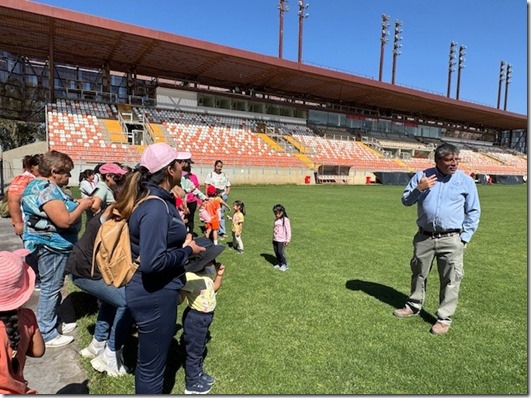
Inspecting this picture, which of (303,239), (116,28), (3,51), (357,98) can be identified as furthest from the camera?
(357,98)

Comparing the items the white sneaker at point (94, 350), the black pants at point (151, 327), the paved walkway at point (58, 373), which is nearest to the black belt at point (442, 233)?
the black pants at point (151, 327)

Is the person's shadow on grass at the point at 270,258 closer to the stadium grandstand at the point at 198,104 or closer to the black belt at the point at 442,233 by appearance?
the black belt at the point at 442,233

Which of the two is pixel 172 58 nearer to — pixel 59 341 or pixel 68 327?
pixel 68 327

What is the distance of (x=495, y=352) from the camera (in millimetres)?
3596

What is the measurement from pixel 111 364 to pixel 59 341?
917mm

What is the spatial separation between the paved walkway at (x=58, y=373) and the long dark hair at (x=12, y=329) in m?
1.24

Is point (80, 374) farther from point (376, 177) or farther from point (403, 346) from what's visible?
point (376, 177)

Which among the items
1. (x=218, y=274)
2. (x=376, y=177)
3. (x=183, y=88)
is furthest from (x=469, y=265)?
(x=183, y=88)

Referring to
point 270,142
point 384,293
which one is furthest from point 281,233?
point 270,142

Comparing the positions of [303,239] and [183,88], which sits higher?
[183,88]

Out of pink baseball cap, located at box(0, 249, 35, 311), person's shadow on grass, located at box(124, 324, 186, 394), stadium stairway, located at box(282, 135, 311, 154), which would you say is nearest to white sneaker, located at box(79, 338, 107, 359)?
person's shadow on grass, located at box(124, 324, 186, 394)

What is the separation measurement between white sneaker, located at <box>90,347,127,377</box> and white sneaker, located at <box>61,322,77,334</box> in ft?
3.45

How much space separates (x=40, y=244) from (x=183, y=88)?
120ft

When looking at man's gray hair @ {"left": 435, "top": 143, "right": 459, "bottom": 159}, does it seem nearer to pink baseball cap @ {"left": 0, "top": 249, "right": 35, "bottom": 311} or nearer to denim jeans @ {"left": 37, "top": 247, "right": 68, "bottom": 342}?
pink baseball cap @ {"left": 0, "top": 249, "right": 35, "bottom": 311}
